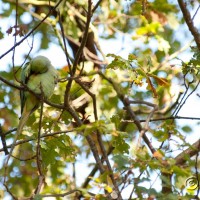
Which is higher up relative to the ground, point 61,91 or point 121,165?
point 61,91

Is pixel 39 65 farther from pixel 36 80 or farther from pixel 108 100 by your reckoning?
pixel 108 100

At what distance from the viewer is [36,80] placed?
4379 millimetres

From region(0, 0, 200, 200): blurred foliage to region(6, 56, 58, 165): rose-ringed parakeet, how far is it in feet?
0.40

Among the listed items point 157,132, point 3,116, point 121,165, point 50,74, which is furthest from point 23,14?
point 121,165

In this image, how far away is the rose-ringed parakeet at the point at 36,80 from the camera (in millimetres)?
4359

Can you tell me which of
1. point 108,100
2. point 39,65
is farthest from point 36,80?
point 108,100

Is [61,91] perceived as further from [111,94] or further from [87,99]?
[111,94]

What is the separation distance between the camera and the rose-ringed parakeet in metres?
4.36

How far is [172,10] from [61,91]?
2.01 metres

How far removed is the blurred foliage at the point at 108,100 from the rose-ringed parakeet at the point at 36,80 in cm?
12

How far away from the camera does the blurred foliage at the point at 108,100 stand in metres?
3.43

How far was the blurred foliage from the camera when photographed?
11.2 feet

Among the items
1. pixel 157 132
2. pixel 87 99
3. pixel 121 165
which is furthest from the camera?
pixel 87 99

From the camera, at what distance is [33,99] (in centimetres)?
445
